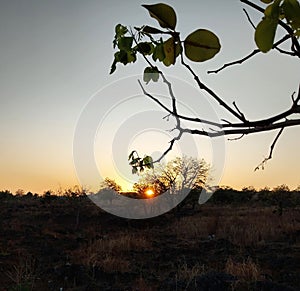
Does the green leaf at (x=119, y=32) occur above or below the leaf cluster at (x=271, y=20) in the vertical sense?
above

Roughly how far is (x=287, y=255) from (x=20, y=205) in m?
13.9

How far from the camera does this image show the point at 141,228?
54.0 ft

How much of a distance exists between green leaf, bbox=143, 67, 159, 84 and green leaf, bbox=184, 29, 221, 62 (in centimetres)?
19

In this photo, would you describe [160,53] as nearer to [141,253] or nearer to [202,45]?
[202,45]

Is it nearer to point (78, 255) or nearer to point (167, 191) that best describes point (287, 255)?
point (78, 255)

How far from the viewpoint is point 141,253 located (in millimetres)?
10031

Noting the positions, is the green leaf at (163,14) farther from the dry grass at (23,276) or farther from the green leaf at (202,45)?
the dry grass at (23,276)

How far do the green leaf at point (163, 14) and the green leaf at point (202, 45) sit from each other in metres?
0.02

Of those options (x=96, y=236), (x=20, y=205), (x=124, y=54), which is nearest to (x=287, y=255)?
(x=96, y=236)

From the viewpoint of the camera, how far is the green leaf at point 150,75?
0.52 metres

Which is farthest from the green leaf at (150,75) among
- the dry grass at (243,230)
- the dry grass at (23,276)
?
the dry grass at (243,230)

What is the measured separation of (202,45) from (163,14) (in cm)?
4

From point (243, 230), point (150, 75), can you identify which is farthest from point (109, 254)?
point (150, 75)

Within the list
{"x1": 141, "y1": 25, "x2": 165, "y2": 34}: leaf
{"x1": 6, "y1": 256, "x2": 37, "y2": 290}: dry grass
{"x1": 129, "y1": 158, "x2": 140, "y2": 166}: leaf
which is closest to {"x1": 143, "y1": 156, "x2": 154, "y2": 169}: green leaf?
{"x1": 129, "y1": 158, "x2": 140, "y2": 166}: leaf
